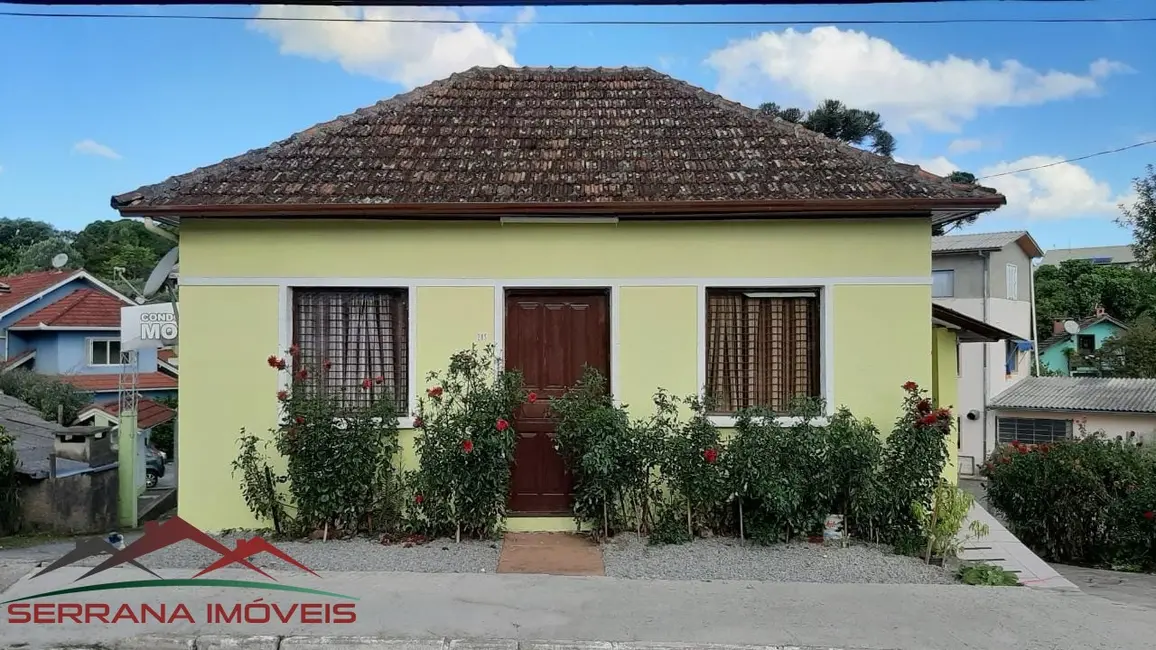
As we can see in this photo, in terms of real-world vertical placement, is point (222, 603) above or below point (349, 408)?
below

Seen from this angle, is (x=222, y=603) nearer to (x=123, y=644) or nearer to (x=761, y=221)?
(x=123, y=644)

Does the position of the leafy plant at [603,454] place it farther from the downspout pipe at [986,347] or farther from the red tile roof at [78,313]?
the red tile roof at [78,313]

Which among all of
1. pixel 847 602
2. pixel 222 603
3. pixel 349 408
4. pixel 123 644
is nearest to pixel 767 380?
pixel 847 602

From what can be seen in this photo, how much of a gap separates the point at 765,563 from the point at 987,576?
1692 millimetres

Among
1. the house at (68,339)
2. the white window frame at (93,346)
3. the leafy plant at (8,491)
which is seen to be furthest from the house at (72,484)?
the white window frame at (93,346)

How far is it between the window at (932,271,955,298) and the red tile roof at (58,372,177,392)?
84.2 ft

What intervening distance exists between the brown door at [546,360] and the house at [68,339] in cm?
2109

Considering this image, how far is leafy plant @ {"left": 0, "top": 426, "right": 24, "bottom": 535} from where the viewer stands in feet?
25.2

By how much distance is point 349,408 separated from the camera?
659 centimetres

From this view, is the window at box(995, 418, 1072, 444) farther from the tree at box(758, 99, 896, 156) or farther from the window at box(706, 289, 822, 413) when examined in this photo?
the window at box(706, 289, 822, 413)

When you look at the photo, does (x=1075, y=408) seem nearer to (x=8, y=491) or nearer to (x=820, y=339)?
(x=820, y=339)

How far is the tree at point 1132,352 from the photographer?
80.3 feet

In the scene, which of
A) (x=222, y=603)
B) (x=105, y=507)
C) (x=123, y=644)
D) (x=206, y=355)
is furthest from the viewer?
(x=105, y=507)

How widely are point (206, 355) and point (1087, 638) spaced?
722cm
